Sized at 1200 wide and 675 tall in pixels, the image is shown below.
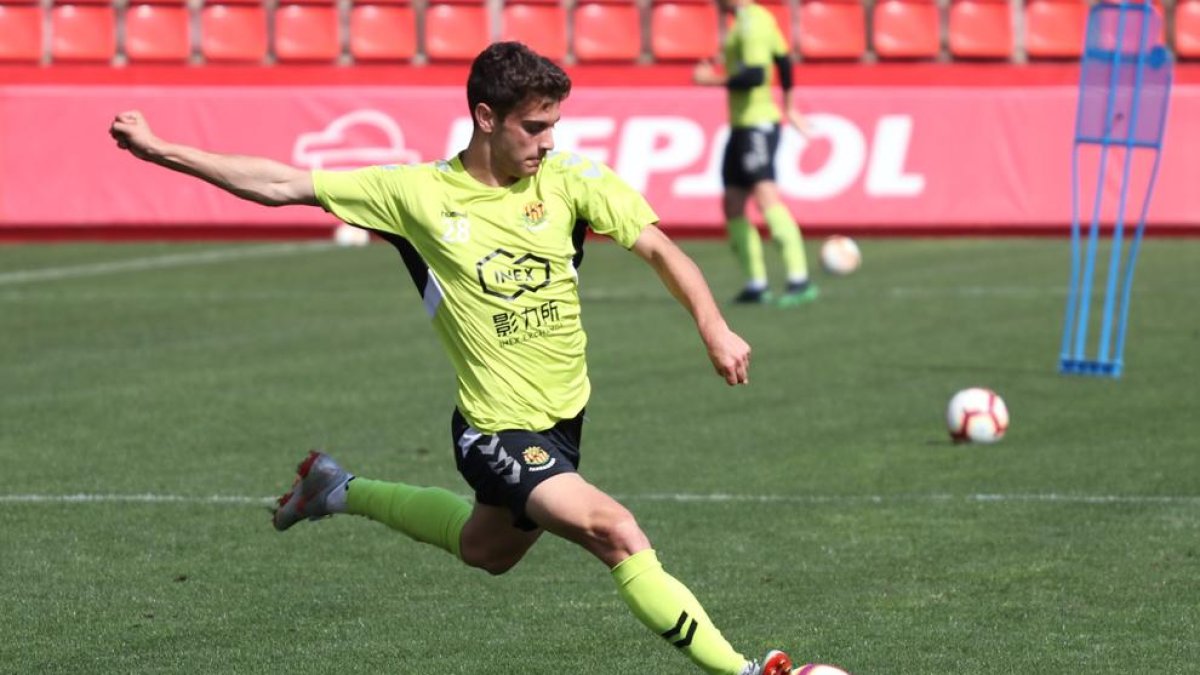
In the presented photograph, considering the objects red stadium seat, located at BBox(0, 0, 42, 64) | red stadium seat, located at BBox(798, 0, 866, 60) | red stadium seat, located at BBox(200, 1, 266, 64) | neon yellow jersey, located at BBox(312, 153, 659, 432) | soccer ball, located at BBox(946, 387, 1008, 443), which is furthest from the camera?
red stadium seat, located at BBox(798, 0, 866, 60)

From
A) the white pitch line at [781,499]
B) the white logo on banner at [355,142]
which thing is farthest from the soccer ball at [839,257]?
the white pitch line at [781,499]

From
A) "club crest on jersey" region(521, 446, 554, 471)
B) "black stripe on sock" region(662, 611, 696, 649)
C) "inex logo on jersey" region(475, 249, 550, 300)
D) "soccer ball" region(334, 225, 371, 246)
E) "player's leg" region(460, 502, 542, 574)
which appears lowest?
"soccer ball" region(334, 225, 371, 246)

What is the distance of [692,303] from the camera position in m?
5.69

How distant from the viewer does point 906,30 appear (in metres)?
23.7

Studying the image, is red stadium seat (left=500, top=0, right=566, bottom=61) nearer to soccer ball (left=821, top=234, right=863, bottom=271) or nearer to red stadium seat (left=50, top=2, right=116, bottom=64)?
red stadium seat (left=50, top=2, right=116, bottom=64)

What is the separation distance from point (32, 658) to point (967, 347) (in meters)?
8.53

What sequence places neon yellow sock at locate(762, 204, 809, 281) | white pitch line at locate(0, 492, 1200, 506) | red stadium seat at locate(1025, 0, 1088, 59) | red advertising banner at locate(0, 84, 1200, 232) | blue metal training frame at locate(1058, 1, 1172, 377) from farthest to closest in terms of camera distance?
red stadium seat at locate(1025, 0, 1088, 59)
red advertising banner at locate(0, 84, 1200, 232)
neon yellow sock at locate(762, 204, 809, 281)
blue metal training frame at locate(1058, 1, 1172, 377)
white pitch line at locate(0, 492, 1200, 506)

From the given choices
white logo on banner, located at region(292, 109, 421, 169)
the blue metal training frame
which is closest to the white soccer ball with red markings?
white logo on banner, located at region(292, 109, 421, 169)

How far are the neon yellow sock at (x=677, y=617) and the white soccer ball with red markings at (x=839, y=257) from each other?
12783 millimetres

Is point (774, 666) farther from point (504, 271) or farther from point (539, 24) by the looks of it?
point (539, 24)

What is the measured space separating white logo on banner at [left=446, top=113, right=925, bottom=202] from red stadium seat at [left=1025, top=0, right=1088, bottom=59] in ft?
14.8

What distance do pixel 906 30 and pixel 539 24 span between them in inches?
165

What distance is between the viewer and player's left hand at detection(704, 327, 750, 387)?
5508 mm

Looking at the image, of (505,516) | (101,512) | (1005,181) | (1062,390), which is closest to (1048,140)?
(1005,181)
